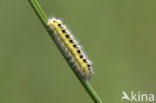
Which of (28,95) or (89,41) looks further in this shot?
(89,41)

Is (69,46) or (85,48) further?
(85,48)

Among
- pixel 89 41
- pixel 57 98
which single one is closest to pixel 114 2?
pixel 89 41

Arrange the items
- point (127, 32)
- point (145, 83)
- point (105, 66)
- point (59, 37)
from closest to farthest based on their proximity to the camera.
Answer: point (59, 37), point (145, 83), point (105, 66), point (127, 32)

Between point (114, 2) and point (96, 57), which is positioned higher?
point (114, 2)

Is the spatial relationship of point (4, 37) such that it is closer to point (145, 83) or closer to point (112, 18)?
point (112, 18)

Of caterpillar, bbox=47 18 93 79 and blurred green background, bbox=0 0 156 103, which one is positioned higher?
blurred green background, bbox=0 0 156 103

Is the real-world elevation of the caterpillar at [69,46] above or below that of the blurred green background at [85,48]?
below

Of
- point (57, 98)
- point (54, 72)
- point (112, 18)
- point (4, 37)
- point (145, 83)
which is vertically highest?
point (4, 37)

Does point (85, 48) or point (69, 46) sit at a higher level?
point (85, 48)
